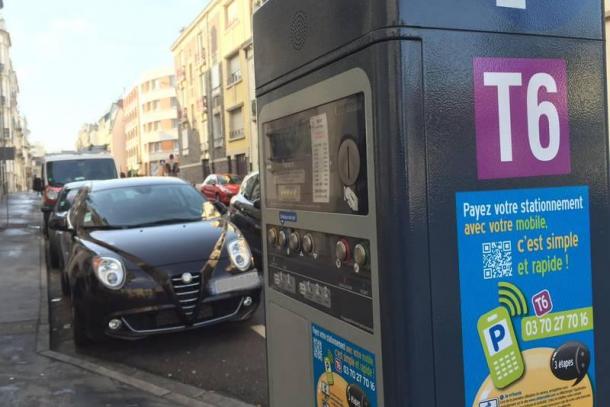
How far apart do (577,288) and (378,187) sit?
691 millimetres

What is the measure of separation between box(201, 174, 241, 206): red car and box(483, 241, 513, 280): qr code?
20980 mm

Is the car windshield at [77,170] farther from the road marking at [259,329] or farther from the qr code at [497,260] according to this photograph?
the qr code at [497,260]

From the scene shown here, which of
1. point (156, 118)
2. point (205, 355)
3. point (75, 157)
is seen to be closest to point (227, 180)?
point (75, 157)

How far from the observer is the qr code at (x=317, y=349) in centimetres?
213

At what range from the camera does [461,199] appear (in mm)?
1729

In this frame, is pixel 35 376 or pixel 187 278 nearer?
pixel 35 376

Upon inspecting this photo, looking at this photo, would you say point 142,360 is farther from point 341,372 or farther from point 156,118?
point 156,118

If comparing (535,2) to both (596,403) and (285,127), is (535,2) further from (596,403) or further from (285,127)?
(596,403)

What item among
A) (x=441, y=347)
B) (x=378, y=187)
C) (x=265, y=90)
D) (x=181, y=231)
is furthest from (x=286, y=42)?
(x=181, y=231)

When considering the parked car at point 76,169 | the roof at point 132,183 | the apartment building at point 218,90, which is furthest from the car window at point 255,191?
the apartment building at point 218,90

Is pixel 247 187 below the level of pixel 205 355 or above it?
above

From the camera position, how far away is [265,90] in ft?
7.93

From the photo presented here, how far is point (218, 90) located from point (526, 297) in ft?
128

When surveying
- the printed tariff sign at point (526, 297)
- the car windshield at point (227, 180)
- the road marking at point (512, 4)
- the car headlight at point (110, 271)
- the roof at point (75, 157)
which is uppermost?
the roof at point (75, 157)
